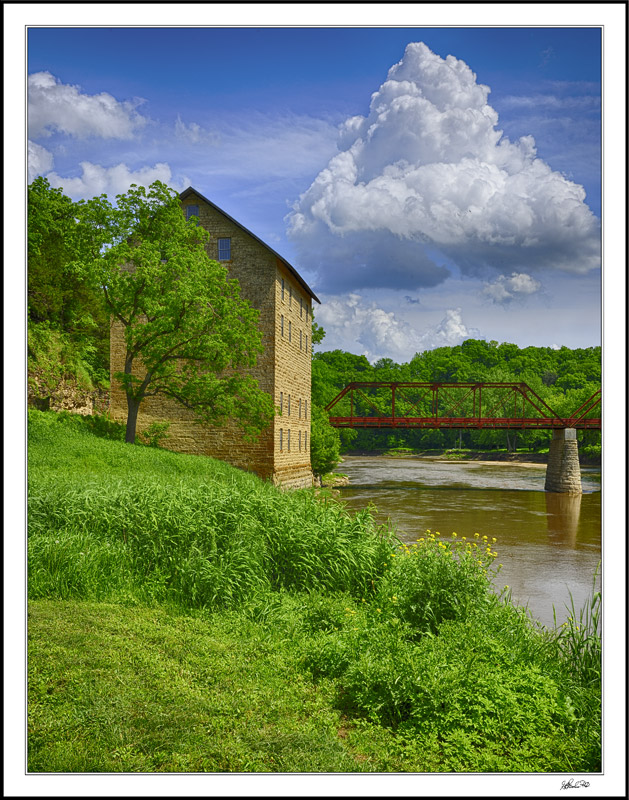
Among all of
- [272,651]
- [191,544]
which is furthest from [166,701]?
[191,544]

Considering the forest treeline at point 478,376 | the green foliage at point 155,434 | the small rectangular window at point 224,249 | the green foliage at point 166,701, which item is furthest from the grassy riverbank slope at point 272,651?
the forest treeline at point 478,376

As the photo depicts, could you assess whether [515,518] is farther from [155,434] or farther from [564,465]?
[155,434]

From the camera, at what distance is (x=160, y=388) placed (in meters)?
25.9

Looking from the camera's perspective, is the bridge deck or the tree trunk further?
the bridge deck

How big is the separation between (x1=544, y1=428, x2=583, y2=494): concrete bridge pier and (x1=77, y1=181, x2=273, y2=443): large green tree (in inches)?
954

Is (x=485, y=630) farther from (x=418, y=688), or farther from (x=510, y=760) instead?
(x=510, y=760)

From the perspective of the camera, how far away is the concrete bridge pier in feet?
134

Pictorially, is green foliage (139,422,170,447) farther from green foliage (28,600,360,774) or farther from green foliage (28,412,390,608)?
green foliage (28,600,360,774)

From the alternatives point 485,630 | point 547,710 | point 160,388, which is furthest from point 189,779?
point 160,388

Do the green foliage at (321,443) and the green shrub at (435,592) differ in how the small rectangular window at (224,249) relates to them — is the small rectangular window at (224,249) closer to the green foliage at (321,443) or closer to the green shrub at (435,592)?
the green foliage at (321,443)

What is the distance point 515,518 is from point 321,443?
42.7 ft

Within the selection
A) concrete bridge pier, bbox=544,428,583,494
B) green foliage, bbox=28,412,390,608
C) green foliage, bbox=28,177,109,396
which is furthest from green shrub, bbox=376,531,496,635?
concrete bridge pier, bbox=544,428,583,494

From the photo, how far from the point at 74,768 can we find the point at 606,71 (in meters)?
6.35

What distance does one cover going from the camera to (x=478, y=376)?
74812 mm
